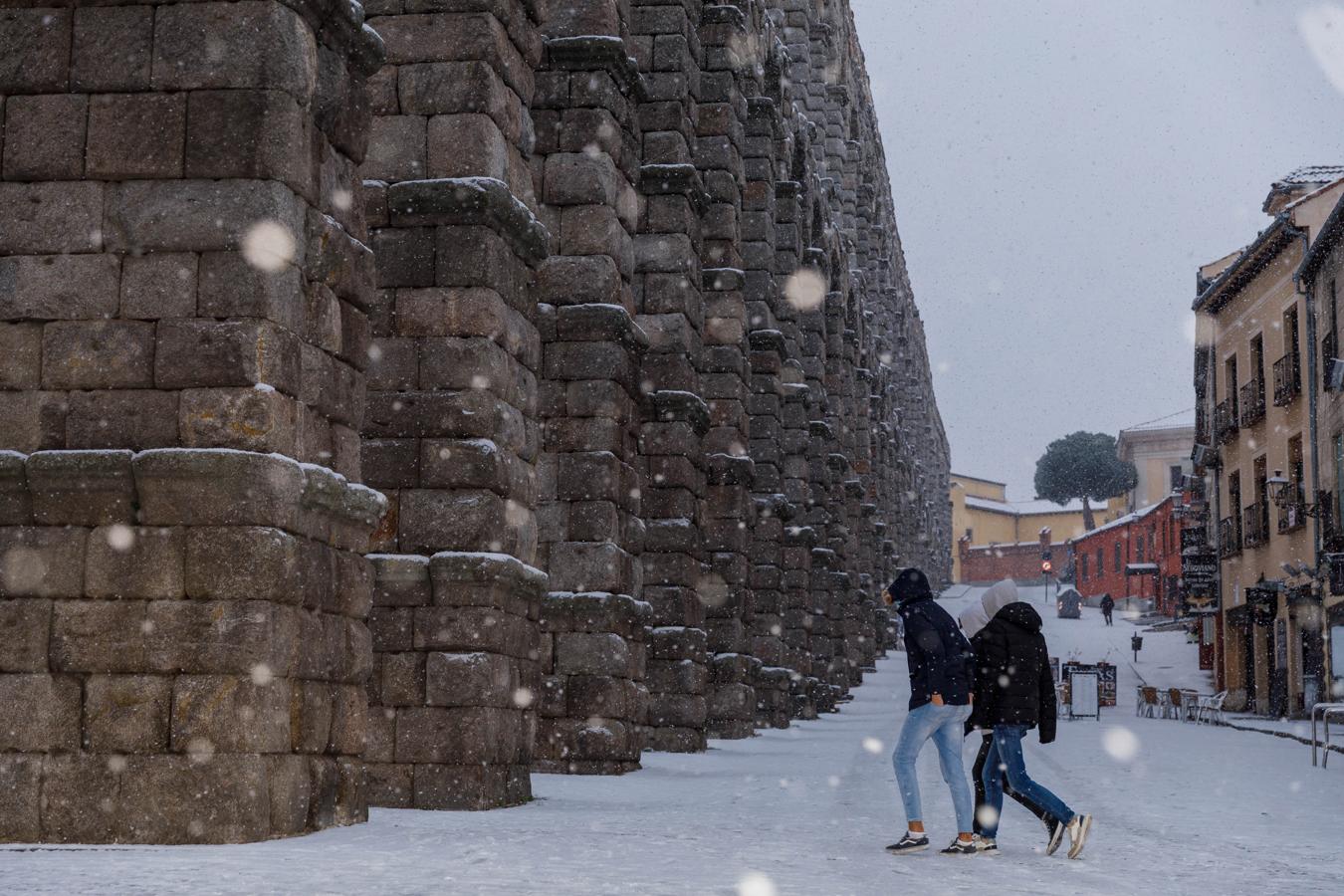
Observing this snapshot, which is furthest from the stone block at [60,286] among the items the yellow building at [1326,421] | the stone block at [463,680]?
the yellow building at [1326,421]

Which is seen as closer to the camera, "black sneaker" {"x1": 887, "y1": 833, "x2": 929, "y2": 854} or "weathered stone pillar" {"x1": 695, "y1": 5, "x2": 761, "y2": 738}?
"black sneaker" {"x1": 887, "y1": 833, "x2": 929, "y2": 854}

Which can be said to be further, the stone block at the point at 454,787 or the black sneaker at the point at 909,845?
the stone block at the point at 454,787

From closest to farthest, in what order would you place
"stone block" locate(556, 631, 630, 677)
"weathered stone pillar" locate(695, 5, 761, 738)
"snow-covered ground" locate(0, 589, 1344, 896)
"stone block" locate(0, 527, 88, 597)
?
"snow-covered ground" locate(0, 589, 1344, 896)
"stone block" locate(0, 527, 88, 597)
"stone block" locate(556, 631, 630, 677)
"weathered stone pillar" locate(695, 5, 761, 738)

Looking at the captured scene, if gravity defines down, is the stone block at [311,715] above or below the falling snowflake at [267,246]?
below

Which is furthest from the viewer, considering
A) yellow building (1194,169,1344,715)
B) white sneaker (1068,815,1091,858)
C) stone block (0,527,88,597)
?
yellow building (1194,169,1344,715)

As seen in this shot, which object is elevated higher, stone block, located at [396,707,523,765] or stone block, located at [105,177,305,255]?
stone block, located at [105,177,305,255]

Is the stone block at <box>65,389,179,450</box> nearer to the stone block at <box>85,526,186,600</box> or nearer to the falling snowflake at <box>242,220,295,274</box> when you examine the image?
the stone block at <box>85,526,186,600</box>

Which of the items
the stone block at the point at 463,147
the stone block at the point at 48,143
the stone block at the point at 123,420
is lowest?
the stone block at the point at 123,420

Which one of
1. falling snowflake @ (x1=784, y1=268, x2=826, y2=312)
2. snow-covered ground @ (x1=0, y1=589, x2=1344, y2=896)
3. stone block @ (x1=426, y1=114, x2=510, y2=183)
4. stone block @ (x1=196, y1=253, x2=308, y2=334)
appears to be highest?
falling snowflake @ (x1=784, y1=268, x2=826, y2=312)

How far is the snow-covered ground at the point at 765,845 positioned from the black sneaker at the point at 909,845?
0.07 m

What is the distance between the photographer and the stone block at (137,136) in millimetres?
7492

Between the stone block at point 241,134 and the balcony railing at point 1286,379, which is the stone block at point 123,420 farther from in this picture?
the balcony railing at point 1286,379

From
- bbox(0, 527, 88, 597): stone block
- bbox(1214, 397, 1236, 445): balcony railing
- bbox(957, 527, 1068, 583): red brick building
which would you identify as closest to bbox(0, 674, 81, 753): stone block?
bbox(0, 527, 88, 597): stone block

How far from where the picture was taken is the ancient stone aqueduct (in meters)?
7.08
